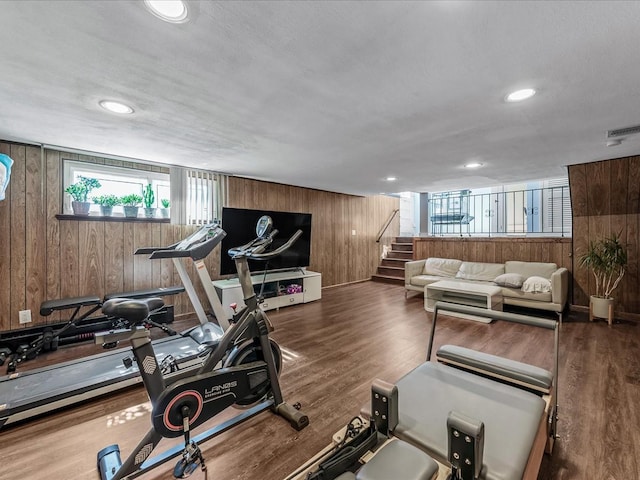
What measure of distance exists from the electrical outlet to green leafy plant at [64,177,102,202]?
133 cm

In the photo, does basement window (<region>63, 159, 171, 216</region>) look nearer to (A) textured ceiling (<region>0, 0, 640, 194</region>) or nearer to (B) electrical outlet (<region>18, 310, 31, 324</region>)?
(A) textured ceiling (<region>0, 0, 640, 194</region>)

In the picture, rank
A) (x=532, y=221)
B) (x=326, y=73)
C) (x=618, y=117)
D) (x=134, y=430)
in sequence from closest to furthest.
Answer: (x=326, y=73)
(x=134, y=430)
(x=618, y=117)
(x=532, y=221)

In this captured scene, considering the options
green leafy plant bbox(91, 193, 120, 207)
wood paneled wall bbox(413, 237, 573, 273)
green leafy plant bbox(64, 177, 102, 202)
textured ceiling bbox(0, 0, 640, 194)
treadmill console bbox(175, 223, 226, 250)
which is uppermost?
textured ceiling bbox(0, 0, 640, 194)

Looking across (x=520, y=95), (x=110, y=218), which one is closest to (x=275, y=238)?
(x=110, y=218)

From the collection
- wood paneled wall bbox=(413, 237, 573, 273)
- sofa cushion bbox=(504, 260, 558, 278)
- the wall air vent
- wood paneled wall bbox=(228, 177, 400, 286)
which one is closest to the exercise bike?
wood paneled wall bbox=(228, 177, 400, 286)

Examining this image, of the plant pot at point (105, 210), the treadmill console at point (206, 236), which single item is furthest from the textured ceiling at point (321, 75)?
the treadmill console at point (206, 236)

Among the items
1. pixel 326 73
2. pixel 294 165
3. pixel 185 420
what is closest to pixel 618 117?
pixel 326 73

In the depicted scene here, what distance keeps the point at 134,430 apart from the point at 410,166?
408 cm

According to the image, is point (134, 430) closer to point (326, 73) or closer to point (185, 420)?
point (185, 420)

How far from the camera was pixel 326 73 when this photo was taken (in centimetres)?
172

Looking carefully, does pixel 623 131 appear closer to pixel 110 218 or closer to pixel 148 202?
pixel 148 202

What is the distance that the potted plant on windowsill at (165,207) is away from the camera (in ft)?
13.2

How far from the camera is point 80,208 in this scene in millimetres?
3354

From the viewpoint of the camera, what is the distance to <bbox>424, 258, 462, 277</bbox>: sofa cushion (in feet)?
18.5
